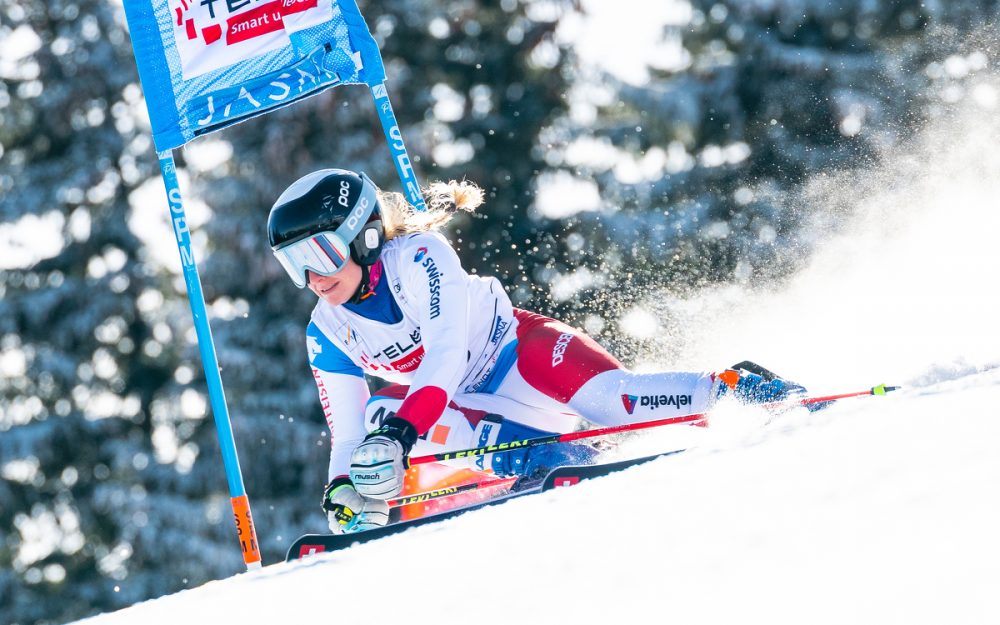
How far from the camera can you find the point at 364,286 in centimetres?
526

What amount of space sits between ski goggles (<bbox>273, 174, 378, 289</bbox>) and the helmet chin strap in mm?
98

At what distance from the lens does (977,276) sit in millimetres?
8711

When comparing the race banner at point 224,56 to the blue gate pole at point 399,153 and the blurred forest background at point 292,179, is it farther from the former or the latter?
the blurred forest background at point 292,179

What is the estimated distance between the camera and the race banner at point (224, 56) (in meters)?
6.19

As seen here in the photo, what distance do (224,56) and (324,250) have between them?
1.55 m

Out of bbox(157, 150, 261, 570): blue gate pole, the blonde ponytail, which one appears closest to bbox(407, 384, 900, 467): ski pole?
bbox(157, 150, 261, 570): blue gate pole

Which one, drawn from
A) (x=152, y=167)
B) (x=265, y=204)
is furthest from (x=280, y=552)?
(x=152, y=167)

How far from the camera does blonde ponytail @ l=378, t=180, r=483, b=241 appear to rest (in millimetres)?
5422

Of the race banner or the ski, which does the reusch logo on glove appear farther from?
the race banner

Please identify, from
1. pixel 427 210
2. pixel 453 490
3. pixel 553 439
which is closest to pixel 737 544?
pixel 553 439

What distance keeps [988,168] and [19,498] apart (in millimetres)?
11299

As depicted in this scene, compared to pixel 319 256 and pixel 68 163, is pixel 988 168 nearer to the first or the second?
pixel 319 256

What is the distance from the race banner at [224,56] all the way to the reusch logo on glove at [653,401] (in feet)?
7.11

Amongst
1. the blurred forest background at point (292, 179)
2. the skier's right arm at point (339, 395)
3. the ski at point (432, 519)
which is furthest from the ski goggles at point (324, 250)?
the blurred forest background at point (292, 179)
